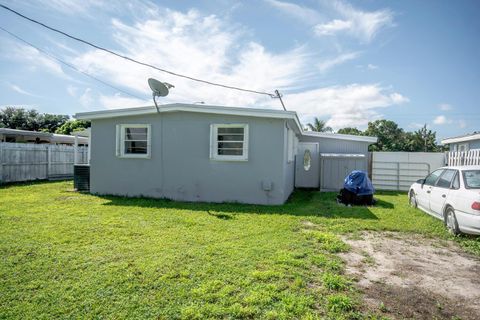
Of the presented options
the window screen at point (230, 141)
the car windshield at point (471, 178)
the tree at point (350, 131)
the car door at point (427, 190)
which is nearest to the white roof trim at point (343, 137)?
the window screen at point (230, 141)

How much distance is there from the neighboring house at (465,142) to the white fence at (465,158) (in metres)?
5.55

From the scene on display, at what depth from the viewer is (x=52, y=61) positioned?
32.5 ft

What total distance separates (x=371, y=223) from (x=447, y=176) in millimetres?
2109

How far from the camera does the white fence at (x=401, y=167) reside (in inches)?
504

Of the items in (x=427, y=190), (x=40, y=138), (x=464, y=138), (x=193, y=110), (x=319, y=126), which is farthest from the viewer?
(x=319, y=126)

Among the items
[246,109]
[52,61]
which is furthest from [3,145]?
[246,109]

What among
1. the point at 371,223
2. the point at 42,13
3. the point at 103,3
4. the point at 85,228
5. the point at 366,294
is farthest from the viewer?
the point at 103,3

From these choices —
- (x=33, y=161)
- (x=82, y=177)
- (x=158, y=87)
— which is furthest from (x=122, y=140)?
(x=33, y=161)

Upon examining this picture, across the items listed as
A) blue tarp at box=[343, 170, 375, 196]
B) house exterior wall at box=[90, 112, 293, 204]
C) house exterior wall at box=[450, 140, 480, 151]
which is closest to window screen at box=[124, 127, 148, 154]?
house exterior wall at box=[90, 112, 293, 204]

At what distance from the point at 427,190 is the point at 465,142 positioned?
14421 millimetres

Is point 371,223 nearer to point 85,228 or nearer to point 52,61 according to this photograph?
point 85,228

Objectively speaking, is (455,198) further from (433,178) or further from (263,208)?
(263,208)

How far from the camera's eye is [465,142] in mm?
17531

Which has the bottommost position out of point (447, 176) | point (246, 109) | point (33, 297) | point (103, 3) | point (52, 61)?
point (33, 297)
